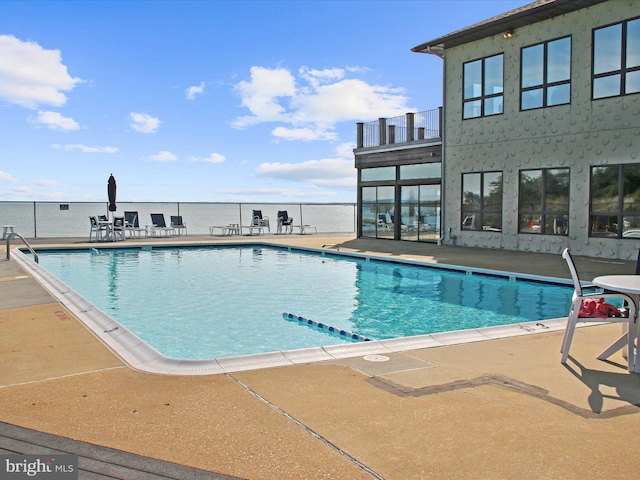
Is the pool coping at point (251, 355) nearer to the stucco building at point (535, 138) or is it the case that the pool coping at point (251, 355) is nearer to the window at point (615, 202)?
the window at point (615, 202)

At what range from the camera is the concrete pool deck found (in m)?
2.42

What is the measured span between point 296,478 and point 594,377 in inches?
97.6

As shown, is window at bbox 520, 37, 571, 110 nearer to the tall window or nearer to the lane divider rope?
the tall window

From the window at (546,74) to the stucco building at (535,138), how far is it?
2cm

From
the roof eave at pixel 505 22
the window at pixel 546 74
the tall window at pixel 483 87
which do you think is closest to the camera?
the roof eave at pixel 505 22

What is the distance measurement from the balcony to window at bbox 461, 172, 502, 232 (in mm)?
1902

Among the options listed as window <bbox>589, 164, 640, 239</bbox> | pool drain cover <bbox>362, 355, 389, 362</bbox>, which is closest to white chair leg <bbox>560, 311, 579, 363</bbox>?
pool drain cover <bbox>362, 355, 389, 362</bbox>

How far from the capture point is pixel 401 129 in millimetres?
17250

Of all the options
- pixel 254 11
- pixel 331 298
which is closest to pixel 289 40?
pixel 254 11

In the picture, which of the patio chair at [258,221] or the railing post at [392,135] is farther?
the patio chair at [258,221]

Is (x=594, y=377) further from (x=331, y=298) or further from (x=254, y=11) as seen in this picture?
(x=254, y=11)

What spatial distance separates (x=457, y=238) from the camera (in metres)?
15.3

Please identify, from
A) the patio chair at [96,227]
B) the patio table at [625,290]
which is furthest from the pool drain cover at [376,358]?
the patio chair at [96,227]

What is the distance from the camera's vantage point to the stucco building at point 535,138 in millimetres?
11266
